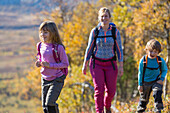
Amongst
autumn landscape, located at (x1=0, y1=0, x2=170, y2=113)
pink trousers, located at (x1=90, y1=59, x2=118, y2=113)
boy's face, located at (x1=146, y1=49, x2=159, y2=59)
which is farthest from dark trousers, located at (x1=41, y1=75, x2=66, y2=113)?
autumn landscape, located at (x1=0, y1=0, x2=170, y2=113)

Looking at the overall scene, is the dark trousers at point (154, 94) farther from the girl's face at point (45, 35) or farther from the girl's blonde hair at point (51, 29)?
the girl's face at point (45, 35)

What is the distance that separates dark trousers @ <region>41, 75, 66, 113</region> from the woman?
3.03ft

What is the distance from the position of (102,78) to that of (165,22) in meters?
6.18

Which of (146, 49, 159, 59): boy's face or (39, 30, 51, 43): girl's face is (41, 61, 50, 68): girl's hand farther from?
(146, 49, 159, 59): boy's face

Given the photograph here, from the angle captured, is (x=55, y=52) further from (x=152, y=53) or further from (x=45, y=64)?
(x=152, y=53)

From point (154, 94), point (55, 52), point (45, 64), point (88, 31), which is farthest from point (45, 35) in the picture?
point (88, 31)

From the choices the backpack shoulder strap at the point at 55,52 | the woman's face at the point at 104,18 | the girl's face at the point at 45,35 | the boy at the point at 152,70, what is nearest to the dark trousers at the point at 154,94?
the boy at the point at 152,70

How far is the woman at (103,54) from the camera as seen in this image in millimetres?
4609

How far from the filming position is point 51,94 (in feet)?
12.8

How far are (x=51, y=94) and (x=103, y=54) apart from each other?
1.36m

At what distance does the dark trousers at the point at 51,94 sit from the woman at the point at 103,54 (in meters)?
0.92

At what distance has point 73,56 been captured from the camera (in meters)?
23.8

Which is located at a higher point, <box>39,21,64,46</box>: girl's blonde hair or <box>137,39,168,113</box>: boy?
<box>39,21,64,46</box>: girl's blonde hair

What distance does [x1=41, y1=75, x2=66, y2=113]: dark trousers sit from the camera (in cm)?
389
